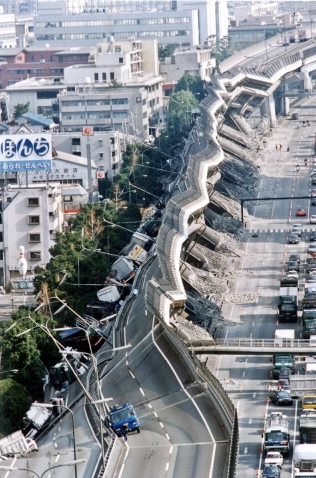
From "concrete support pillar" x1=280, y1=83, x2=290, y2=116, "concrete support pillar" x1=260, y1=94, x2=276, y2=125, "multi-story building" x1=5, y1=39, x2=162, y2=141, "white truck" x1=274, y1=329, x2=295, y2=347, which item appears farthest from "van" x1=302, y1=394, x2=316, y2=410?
"concrete support pillar" x1=280, y1=83, x2=290, y2=116

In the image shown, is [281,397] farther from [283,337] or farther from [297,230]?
[297,230]

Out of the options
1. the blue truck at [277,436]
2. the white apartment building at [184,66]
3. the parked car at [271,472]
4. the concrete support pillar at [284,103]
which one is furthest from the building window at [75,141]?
the parked car at [271,472]

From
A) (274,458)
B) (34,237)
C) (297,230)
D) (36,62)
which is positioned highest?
(274,458)

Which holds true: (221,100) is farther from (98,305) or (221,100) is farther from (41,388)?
(41,388)

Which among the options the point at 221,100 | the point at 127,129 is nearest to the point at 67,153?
the point at 221,100

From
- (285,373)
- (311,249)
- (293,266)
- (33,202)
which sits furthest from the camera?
(33,202)

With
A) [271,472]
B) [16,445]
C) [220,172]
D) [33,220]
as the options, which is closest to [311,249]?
[33,220]
